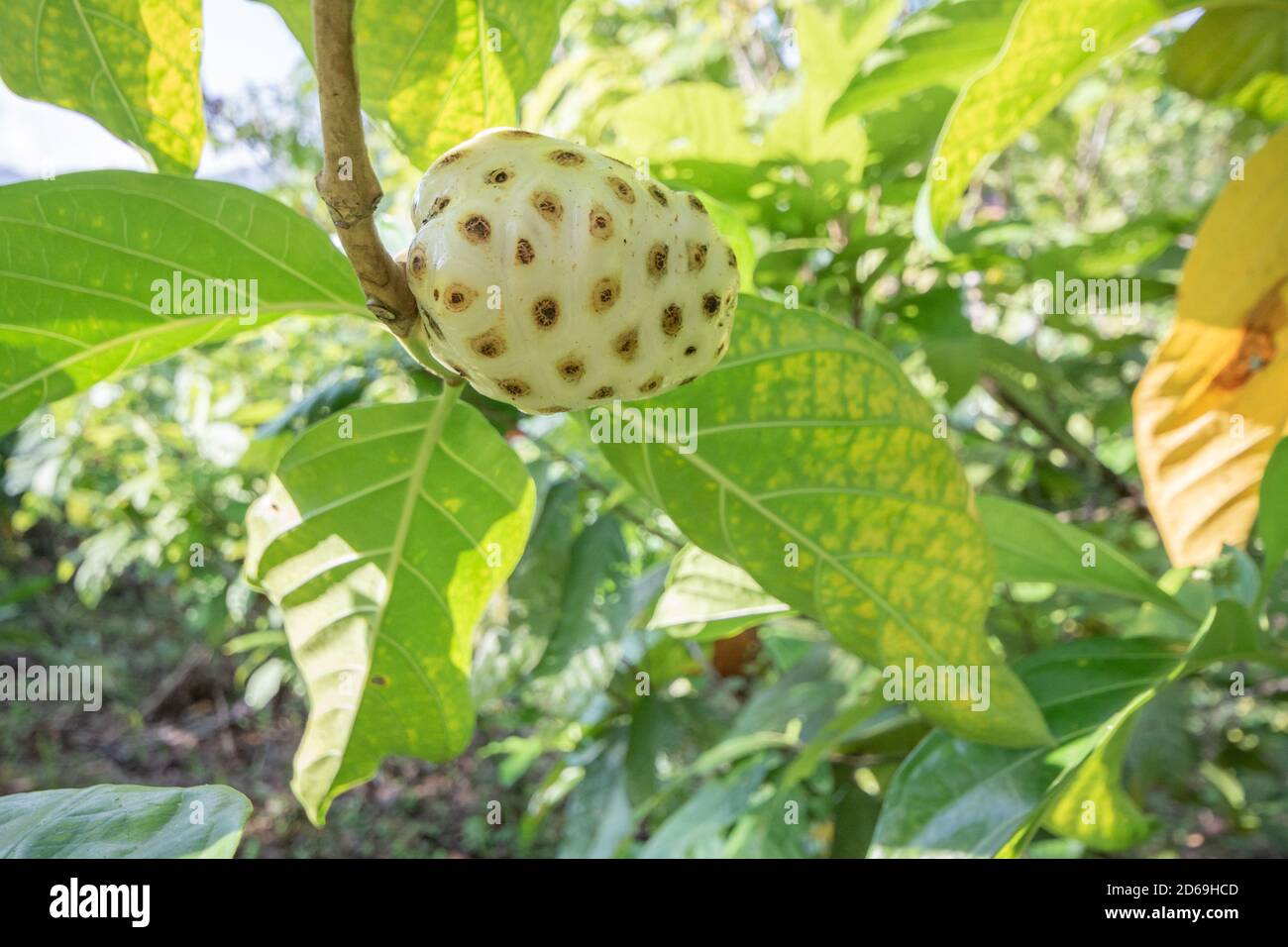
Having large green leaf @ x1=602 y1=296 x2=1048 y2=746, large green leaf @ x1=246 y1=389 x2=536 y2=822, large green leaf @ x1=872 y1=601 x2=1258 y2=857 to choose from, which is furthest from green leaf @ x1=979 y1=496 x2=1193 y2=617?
large green leaf @ x1=246 y1=389 x2=536 y2=822

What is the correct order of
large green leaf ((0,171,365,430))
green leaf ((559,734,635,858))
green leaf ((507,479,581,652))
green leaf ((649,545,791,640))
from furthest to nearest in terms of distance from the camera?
green leaf ((559,734,635,858)) < green leaf ((507,479,581,652)) < green leaf ((649,545,791,640)) < large green leaf ((0,171,365,430))

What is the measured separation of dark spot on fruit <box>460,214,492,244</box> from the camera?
368 mm

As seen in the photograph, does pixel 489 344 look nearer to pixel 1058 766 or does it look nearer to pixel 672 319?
pixel 672 319

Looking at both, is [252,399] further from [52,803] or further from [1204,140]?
[1204,140]

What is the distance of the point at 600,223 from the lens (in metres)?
0.37

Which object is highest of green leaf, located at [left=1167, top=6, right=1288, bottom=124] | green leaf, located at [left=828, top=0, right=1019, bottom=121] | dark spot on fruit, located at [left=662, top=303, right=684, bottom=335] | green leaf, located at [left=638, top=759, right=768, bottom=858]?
green leaf, located at [left=1167, top=6, right=1288, bottom=124]

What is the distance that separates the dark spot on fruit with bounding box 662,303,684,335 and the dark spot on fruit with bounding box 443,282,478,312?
0.07 meters

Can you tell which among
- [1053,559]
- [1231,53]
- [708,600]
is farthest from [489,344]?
[1231,53]

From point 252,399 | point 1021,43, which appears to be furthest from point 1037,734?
point 252,399

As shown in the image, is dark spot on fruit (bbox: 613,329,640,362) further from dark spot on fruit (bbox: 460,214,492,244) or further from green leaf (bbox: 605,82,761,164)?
green leaf (bbox: 605,82,761,164)

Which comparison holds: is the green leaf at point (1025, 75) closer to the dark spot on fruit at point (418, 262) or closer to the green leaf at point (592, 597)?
the dark spot on fruit at point (418, 262)

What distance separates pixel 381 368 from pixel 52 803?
746 millimetres

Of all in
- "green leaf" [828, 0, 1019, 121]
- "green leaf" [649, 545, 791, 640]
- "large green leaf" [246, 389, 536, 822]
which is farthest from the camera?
"green leaf" [828, 0, 1019, 121]

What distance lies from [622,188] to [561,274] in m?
0.05
